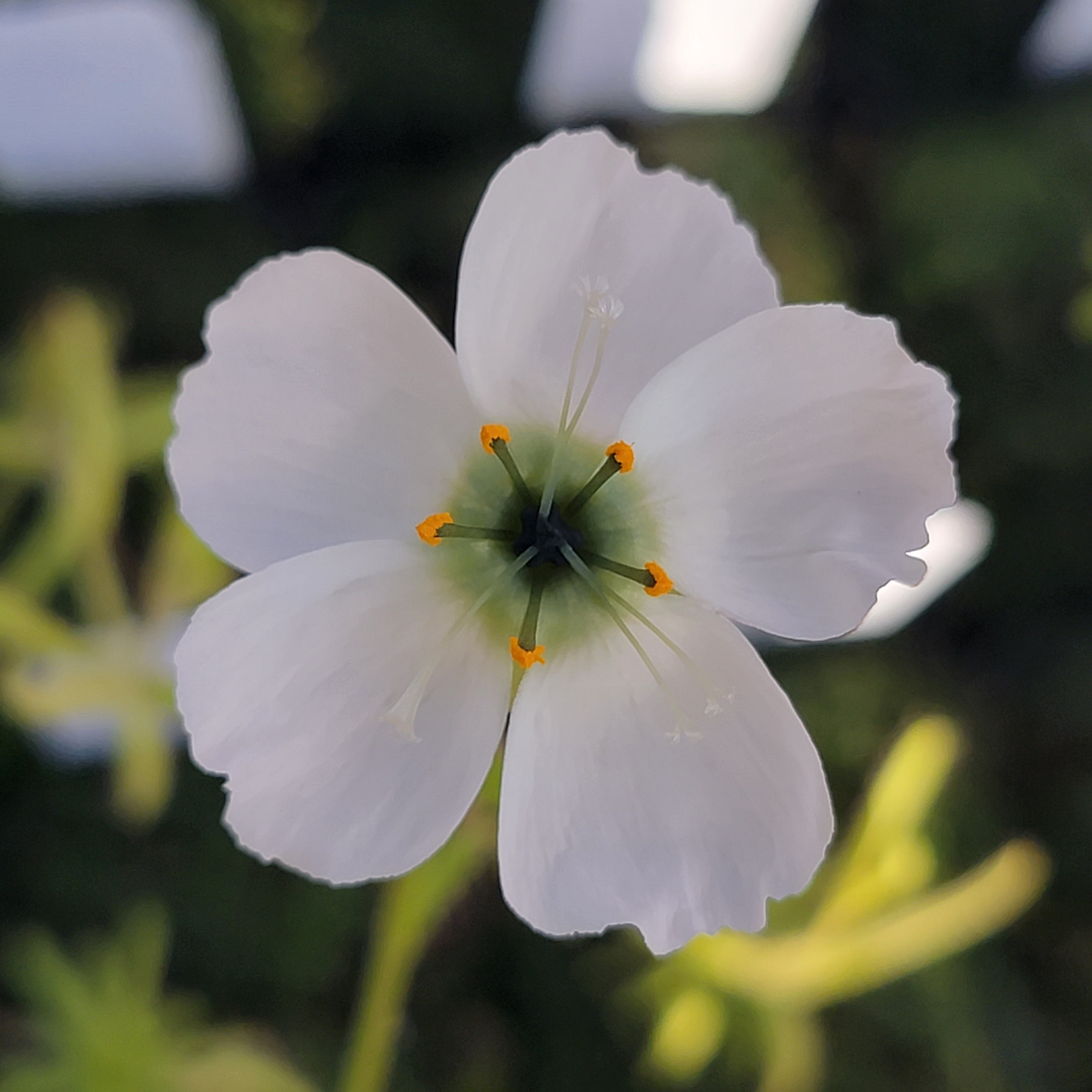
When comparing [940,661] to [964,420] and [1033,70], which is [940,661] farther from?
[1033,70]

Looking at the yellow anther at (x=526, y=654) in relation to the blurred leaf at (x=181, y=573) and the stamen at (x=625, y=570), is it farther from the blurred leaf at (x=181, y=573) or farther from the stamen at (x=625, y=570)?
the blurred leaf at (x=181, y=573)

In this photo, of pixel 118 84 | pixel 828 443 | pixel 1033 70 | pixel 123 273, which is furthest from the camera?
pixel 1033 70

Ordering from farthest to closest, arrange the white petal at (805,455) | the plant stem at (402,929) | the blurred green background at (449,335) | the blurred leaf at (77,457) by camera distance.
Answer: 1. the blurred green background at (449,335)
2. the blurred leaf at (77,457)
3. the plant stem at (402,929)
4. the white petal at (805,455)

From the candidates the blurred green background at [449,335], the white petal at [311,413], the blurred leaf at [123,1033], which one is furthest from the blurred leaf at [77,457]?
the white petal at [311,413]

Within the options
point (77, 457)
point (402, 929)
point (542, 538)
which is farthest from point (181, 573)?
point (542, 538)

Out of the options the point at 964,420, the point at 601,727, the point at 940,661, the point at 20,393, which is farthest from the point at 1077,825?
the point at 20,393

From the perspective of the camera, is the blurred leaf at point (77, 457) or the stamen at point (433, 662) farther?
the blurred leaf at point (77, 457)

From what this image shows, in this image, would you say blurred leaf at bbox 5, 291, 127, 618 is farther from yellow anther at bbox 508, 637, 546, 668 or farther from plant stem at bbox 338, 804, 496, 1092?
yellow anther at bbox 508, 637, 546, 668

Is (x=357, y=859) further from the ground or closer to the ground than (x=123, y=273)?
closer to the ground
